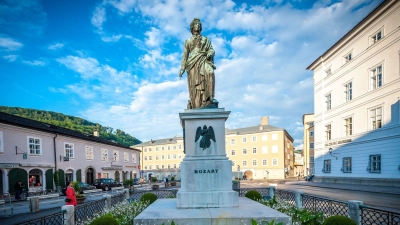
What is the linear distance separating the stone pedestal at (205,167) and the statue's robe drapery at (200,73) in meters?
0.68

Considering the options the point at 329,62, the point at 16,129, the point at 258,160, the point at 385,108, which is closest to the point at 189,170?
the point at 385,108

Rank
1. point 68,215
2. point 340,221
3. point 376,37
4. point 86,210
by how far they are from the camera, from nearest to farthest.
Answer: point 340,221 < point 68,215 < point 86,210 < point 376,37

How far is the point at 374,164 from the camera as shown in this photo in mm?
22703

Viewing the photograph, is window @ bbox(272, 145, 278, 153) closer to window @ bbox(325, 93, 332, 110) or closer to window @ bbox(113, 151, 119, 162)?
window @ bbox(325, 93, 332, 110)

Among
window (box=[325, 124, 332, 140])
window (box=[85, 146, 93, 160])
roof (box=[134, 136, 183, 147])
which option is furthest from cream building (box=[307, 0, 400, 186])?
roof (box=[134, 136, 183, 147])

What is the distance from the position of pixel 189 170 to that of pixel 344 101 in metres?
28.1

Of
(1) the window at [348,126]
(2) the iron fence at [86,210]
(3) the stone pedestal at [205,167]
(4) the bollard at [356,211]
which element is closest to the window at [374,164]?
(1) the window at [348,126]

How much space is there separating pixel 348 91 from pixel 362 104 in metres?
3.45

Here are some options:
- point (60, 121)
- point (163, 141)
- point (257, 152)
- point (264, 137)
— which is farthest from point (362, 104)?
point (60, 121)

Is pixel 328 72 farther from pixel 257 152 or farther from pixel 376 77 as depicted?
pixel 257 152

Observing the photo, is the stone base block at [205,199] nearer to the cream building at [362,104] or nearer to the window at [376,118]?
the cream building at [362,104]

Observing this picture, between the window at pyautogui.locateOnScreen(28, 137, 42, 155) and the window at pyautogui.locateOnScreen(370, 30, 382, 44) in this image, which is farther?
the window at pyautogui.locateOnScreen(28, 137, 42, 155)

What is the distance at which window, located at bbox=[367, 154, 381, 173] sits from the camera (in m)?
22.0

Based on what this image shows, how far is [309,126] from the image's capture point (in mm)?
62438
